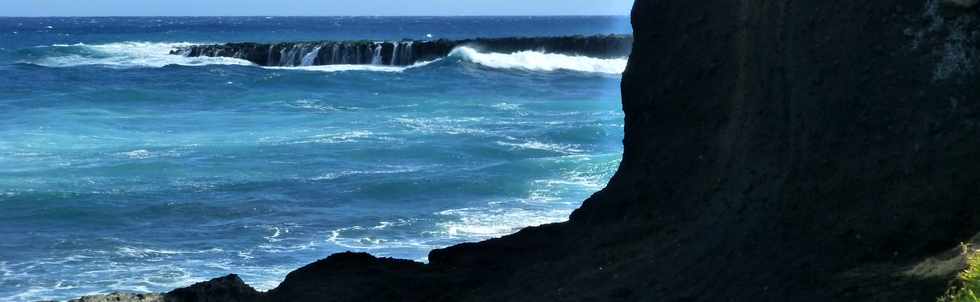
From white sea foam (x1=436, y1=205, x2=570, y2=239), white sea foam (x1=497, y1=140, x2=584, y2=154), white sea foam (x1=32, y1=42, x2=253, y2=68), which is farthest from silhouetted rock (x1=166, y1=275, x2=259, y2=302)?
white sea foam (x1=32, y1=42, x2=253, y2=68)

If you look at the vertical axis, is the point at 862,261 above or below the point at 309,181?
above

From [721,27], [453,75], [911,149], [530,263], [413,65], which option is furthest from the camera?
[413,65]

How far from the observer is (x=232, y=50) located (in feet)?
199

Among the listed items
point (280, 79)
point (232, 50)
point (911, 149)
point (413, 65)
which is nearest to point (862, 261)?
point (911, 149)

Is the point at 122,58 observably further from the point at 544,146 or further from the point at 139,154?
the point at 544,146

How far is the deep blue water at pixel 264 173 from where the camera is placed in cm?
1305

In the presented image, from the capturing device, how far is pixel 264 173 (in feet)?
63.3

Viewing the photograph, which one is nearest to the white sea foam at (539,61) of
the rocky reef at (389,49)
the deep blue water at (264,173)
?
the rocky reef at (389,49)

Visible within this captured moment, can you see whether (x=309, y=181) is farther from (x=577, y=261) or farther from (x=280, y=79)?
(x=280, y=79)

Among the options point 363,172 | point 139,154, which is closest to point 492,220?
point 363,172

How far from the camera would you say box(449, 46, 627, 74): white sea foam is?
5356 cm

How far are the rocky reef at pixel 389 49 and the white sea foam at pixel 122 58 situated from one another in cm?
118

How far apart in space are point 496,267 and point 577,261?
60 centimetres

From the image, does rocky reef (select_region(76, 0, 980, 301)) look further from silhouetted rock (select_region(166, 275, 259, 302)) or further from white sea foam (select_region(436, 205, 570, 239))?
white sea foam (select_region(436, 205, 570, 239))
